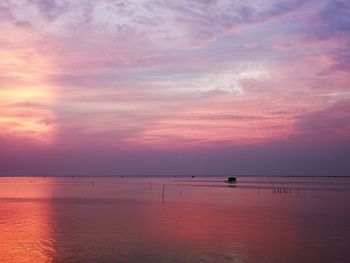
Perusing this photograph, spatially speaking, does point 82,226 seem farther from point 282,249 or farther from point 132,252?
point 282,249

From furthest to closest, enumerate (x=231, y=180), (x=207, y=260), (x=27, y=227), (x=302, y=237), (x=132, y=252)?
1. (x=231, y=180)
2. (x=27, y=227)
3. (x=302, y=237)
4. (x=132, y=252)
5. (x=207, y=260)

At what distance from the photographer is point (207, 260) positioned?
80.8 feet

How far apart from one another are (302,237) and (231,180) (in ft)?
487

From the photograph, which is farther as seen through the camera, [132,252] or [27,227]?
[27,227]

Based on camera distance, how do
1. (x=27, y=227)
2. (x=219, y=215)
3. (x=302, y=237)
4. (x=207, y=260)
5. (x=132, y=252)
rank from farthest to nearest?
(x=219, y=215) < (x=27, y=227) < (x=302, y=237) < (x=132, y=252) < (x=207, y=260)

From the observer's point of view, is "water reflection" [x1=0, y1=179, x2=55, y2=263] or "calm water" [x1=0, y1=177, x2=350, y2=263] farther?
"calm water" [x1=0, y1=177, x2=350, y2=263]

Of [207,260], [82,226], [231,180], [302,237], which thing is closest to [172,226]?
[82,226]

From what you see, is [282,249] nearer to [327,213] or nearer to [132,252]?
[132,252]

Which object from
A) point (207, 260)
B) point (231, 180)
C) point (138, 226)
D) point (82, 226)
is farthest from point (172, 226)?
point (231, 180)

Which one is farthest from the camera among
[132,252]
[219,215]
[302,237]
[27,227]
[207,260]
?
[219,215]

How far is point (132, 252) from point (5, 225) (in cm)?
1756

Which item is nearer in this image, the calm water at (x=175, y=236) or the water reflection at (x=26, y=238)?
the water reflection at (x=26, y=238)

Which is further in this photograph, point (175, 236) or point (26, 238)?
point (175, 236)

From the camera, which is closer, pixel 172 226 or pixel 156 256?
pixel 156 256
